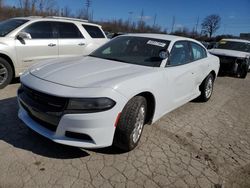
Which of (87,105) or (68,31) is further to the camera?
(68,31)

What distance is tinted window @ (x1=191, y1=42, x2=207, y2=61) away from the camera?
5117 millimetres

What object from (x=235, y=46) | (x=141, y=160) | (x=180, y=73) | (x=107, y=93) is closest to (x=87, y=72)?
(x=107, y=93)

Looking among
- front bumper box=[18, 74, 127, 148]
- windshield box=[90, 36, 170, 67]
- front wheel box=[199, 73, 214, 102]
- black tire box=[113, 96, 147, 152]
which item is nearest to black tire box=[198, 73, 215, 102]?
front wheel box=[199, 73, 214, 102]

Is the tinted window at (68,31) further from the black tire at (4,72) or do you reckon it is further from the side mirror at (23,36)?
the black tire at (4,72)

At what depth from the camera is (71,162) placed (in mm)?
3045

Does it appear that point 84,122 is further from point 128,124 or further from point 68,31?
point 68,31

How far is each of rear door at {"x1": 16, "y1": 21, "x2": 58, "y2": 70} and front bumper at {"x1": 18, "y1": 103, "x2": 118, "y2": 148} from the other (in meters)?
3.47

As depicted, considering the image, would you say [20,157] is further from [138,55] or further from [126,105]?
[138,55]

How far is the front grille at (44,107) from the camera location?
2808 millimetres

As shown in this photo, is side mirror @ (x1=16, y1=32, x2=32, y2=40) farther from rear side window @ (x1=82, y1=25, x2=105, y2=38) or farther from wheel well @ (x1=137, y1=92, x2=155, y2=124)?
wheel well @ (x1=137, y1=92, x2=155, y2=124)

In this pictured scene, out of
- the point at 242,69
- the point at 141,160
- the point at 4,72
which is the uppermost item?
the point at 4,72

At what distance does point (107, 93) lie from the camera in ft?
9.20

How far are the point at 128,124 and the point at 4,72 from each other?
3831 millimetres

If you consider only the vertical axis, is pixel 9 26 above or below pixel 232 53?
above
